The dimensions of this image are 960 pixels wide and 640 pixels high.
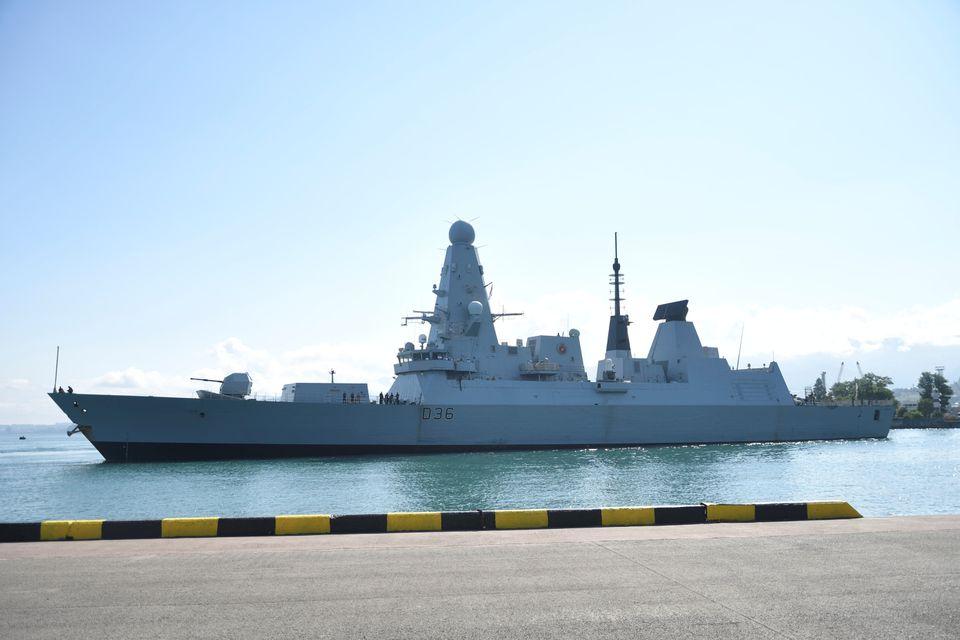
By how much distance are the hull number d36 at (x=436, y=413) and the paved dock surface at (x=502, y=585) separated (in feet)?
69.6

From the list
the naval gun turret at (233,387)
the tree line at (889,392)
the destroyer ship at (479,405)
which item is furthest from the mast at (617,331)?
the tree line at (889,392)

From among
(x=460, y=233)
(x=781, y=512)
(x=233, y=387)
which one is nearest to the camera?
(x=781, y=512)

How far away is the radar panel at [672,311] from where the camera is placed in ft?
117

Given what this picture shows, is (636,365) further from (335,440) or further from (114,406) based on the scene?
(114,406)

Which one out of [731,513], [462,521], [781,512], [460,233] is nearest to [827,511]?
[781,512]

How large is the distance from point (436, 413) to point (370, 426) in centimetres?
278

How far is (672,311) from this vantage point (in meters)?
36.1

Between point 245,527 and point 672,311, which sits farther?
point 672,311

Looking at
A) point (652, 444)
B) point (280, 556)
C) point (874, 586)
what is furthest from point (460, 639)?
point (652, 444)

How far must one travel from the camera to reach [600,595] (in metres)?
4.68

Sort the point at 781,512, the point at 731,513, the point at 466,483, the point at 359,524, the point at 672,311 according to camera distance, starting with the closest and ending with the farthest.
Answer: the point at 359,524 < the point at 731,513 < the point at 781,512 < the point at 466,483 < the point at 672,311

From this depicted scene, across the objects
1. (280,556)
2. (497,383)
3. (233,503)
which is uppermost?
(497,383)

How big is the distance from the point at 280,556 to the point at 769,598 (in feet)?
12.7

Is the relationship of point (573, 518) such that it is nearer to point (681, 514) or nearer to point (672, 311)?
point (681, 514)
